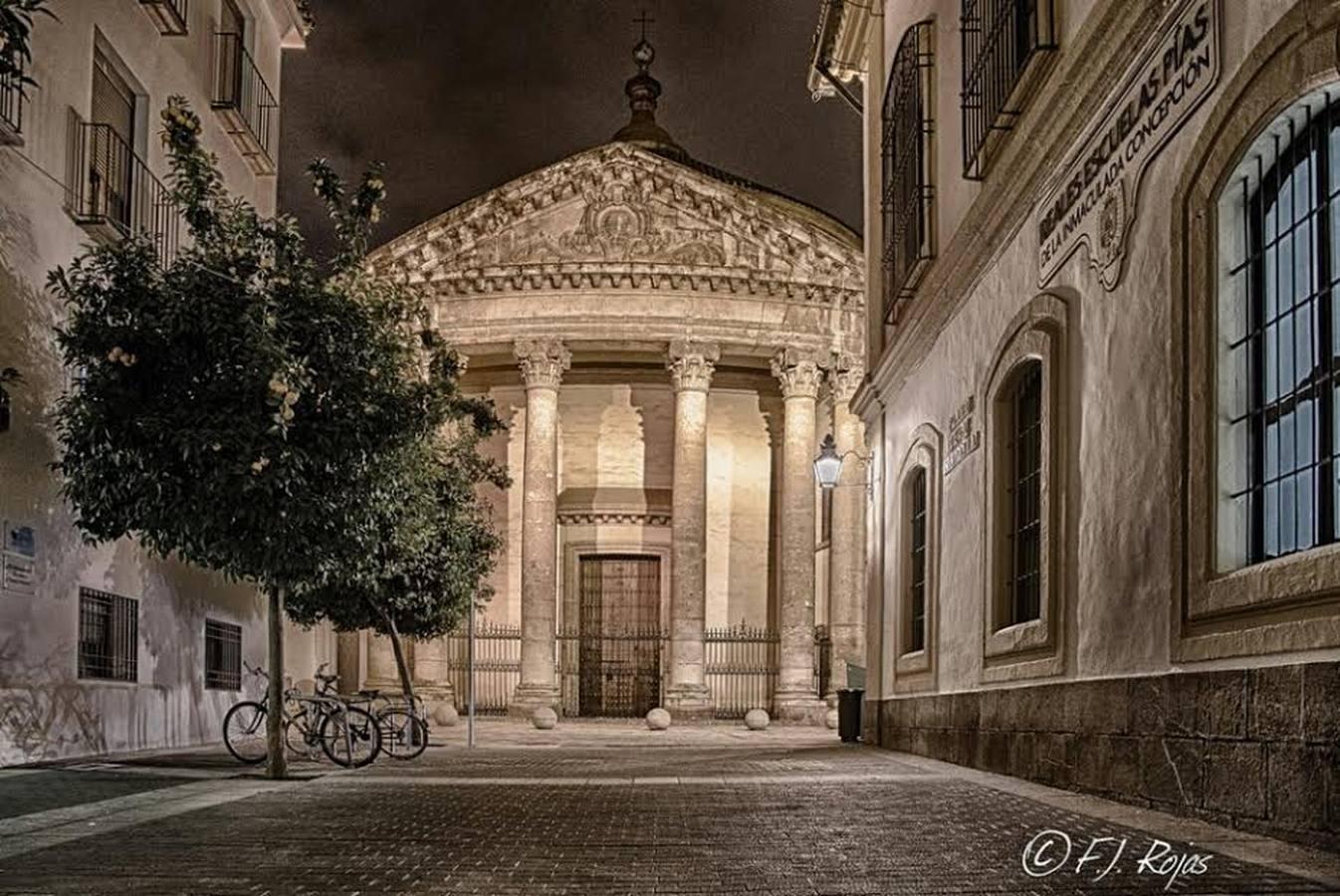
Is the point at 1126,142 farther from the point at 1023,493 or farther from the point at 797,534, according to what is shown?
the point at 797,534

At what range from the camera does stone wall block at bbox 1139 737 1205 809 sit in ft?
25.0

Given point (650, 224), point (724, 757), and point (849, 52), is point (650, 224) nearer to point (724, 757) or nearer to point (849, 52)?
point (849, 52)

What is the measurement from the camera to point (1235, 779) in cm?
713

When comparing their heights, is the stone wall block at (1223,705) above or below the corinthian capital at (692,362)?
below

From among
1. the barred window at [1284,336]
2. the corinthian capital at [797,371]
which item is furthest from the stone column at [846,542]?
the barred window at [1284,336]

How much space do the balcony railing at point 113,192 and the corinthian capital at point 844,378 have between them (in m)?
21.2

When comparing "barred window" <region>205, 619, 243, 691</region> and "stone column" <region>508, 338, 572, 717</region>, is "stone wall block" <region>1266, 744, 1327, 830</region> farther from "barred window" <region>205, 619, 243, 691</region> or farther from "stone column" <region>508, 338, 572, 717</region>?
"stone column" <region>508, 338, 572, 717</region>

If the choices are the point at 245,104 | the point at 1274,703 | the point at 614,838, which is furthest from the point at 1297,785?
the point at 245,104

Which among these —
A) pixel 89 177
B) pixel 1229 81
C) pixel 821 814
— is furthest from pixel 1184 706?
pixel 89 177

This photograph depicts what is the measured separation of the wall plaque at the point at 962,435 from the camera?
44.6 feet

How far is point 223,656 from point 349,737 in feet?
26.9

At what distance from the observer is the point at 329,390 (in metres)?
13.6
